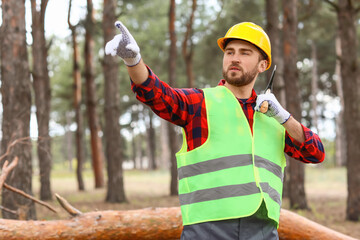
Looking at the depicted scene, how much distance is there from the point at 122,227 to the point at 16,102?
9.96 feet

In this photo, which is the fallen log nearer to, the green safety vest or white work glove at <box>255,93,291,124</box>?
the green safety vest

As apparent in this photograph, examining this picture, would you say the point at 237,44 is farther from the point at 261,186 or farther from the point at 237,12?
the point at 237,12

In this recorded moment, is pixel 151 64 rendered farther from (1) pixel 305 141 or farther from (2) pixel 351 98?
(1) pixel 305 141

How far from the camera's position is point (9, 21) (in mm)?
6617

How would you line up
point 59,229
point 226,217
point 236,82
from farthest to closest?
point 59,229 < point 236,82 < point 226,217

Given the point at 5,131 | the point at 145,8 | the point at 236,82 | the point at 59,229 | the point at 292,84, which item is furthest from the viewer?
the point at 145,8

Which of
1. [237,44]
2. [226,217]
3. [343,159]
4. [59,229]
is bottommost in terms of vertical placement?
[343,159]

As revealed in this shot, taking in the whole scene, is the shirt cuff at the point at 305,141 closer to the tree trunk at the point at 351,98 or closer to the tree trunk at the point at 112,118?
the tree trunk at the point at 351,98

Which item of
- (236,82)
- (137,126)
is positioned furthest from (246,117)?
(137,126)

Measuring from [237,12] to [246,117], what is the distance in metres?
15.8

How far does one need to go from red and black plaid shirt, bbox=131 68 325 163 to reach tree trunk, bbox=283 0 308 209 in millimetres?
8095

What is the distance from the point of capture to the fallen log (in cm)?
425

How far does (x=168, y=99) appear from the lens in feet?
7.63

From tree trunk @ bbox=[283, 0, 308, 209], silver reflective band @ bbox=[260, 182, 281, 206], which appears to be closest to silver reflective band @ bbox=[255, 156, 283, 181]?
silver reflective band @ bbox=[260, 182, 281, 206]
